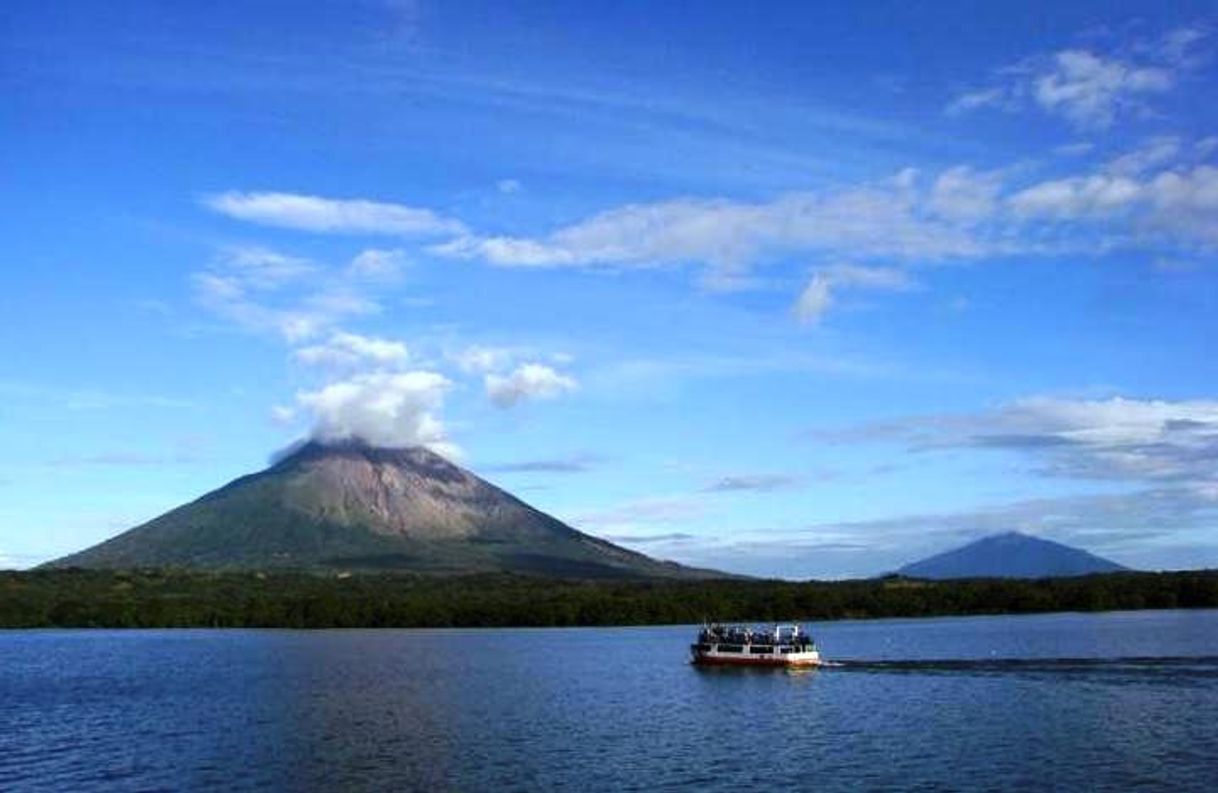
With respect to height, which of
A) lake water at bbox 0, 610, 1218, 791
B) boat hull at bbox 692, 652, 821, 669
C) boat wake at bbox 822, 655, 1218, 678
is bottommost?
lake water at bbox 0, 610, 1218, 791

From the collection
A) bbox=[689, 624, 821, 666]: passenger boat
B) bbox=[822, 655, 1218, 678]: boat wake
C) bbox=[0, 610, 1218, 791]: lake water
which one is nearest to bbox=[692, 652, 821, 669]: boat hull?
bbox=[689, 624, 821, 666]: passenger boat

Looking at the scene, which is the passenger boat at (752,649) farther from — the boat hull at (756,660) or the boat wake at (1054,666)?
the boat wake at (1054,666)

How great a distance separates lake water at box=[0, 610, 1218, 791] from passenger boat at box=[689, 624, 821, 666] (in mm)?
2300

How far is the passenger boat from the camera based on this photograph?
106738 mm

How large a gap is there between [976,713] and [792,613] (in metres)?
125

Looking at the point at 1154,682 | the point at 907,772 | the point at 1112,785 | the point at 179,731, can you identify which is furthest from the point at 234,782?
the point at 1154,682

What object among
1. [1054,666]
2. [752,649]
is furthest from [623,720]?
[752,649]

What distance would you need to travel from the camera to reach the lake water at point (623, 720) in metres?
52.2

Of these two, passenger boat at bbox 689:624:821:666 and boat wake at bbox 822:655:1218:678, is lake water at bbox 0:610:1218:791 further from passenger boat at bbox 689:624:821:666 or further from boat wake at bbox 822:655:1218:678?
A: passenger boat at bbox 689:624:821:666

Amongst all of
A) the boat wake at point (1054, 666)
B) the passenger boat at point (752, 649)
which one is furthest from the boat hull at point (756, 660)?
the boat wake at point (1054, 666)

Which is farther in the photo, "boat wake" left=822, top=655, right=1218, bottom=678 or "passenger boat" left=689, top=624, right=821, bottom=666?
"passenger boat" left=689, top=624, right=821, bottom=666

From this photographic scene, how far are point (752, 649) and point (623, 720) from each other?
4178 cm

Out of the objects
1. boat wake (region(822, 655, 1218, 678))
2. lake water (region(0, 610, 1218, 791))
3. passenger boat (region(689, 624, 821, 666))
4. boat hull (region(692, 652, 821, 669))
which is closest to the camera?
lake water (region(0, 610, 1218, 791))

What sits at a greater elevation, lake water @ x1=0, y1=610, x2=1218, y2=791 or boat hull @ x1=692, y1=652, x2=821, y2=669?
boat hull @ x1=692, y1=652, x2=821, y2=669
